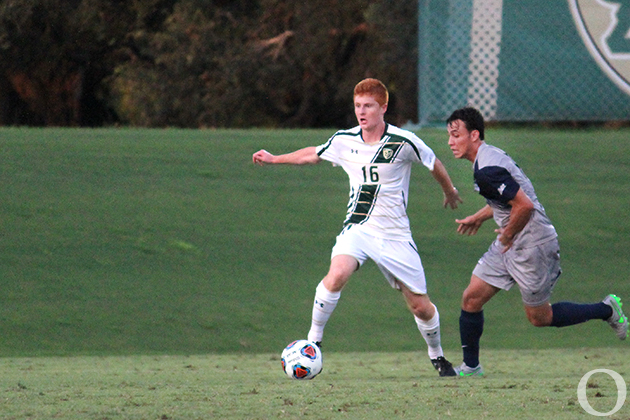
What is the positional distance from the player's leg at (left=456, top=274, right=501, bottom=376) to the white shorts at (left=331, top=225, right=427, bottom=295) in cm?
49

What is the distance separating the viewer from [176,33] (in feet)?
50.2

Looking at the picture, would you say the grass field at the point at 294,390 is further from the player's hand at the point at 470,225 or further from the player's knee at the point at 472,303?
the player's hand at the point at 470,225

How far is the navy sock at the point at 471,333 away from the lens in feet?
20.5

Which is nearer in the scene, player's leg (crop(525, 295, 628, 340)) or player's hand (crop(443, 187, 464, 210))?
player's hand (crop(443, 187, 464, 210))

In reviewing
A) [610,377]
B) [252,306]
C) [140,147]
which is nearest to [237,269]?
[252,306]

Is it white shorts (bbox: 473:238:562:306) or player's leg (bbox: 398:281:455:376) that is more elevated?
white shorts (bbox: 473:238:562:306)

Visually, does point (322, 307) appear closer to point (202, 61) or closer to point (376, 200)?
point (376, 200)

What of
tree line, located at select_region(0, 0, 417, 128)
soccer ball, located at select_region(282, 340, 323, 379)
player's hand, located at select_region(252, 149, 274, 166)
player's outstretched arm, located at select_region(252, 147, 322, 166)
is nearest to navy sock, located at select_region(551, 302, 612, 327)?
soccer ball, located at select_region(282, 340, 323, 379)

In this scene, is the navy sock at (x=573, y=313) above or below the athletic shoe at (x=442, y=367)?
above

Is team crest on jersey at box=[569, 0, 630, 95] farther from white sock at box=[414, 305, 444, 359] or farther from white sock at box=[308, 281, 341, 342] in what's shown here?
white sock at box=[308, 281, 341, 342]

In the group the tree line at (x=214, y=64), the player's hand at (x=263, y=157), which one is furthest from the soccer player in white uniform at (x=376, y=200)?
the tree line at (x=214, y=64)

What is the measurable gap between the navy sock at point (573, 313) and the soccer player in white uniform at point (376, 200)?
994 mm

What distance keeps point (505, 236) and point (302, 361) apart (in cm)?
153

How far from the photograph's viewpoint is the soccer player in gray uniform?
5684mm
